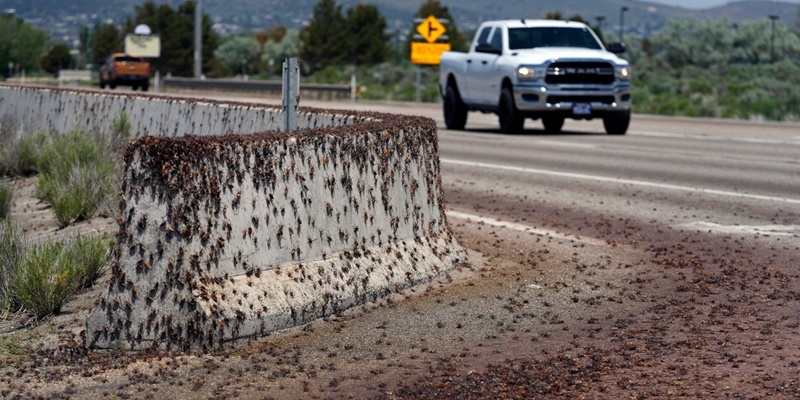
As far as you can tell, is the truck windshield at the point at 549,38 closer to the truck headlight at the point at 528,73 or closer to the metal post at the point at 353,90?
the truck headlight at the point at 528,73

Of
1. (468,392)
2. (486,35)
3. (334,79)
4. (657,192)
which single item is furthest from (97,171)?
(334,79)

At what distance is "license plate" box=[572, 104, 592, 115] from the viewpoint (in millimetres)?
23219

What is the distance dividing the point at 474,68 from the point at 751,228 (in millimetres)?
13999

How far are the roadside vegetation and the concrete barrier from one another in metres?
0.99

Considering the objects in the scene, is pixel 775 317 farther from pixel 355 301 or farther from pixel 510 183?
pixel 510 183

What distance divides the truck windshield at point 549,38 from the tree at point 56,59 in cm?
9919

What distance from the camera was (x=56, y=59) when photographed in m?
123

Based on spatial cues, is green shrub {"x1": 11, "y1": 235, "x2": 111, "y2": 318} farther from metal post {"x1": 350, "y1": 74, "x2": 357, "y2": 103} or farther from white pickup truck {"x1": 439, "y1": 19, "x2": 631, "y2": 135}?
metal post {"x1": 350, "y1": 74, "x2": 357, "y2": 103}

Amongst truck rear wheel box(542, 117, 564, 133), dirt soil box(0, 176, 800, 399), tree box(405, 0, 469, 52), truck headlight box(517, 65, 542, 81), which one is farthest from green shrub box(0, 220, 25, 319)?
tree box(405, 0, 469, 52)

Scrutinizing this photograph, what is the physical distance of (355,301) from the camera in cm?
775

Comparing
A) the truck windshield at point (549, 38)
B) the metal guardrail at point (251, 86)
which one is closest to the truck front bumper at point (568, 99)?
the truck windshield at point (549, 38)

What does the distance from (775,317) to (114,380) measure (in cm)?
359

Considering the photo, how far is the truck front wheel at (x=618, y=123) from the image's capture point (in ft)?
79.7

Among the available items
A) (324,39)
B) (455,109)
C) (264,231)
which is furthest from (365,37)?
(264,231)
